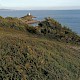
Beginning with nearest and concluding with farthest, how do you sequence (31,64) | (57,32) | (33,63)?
(31,64), (33,63), (57,32)

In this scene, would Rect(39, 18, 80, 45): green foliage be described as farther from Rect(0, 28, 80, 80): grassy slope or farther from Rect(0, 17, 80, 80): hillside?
Rect(0, 28, 80, 80): grassy slope

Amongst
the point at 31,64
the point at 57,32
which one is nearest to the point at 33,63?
the point at 31,64

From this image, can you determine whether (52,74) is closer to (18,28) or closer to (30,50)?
(30,50)

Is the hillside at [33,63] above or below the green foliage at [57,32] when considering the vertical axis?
above

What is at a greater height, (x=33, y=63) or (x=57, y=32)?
(x=33, y=63)

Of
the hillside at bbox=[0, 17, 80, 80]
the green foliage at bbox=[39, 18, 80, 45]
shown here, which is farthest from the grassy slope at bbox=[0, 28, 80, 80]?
the green foliage at bbox=[39, 18, 80, 45]

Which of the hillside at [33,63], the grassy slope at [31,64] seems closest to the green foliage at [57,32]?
the hillside at [33,63]

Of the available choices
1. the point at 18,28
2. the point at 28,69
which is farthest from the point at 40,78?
the point at 18,28

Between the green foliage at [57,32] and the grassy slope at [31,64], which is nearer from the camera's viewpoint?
the grassy slope at [31,64]

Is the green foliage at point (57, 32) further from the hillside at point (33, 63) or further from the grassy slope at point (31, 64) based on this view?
the grassy slope at point (31, 64)

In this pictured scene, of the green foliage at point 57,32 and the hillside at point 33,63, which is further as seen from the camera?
the green foliage at point 57,32

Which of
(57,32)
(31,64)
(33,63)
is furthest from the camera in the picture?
(57,32)

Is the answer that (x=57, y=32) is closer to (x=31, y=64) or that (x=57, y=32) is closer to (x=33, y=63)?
(x=33, y=63)
